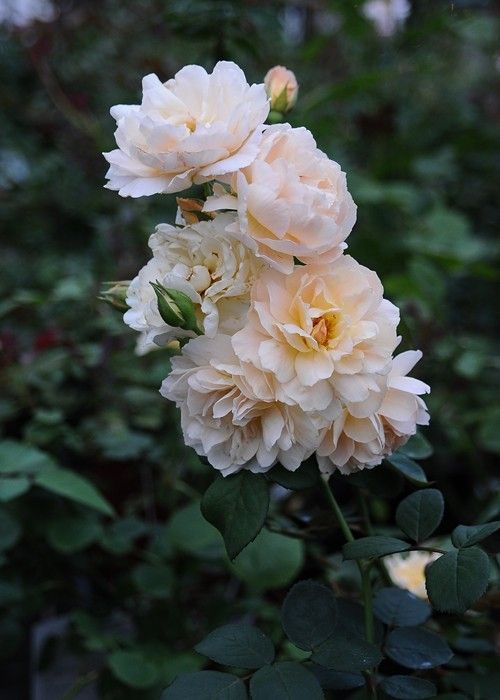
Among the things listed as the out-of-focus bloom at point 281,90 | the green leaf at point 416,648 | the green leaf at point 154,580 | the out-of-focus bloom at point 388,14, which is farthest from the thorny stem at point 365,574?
the out-of-focus bloom at point 388,14

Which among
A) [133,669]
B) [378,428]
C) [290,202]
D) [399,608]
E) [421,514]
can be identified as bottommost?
[133,669]

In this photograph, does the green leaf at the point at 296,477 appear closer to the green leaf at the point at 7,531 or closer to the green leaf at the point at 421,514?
the green leaf at the point at 421,514

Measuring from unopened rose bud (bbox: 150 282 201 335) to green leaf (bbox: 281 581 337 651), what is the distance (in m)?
0.23

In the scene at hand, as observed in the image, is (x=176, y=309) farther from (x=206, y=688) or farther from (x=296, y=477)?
(x=206, y=688)

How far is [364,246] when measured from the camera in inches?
70.5

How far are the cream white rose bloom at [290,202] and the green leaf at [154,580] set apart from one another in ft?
2.08

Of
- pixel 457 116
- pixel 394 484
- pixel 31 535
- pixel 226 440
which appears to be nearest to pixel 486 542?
pixel 394 484

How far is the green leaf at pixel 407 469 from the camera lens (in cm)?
61

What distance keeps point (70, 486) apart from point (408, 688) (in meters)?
0.47

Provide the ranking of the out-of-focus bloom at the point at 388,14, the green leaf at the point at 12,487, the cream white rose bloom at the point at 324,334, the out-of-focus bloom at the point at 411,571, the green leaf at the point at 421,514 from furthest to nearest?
the out-of-focus bloom at the point at 388,14 < the out-of-focus bloom at the point at 411,571 < the green leaf at the point at 12,487 < the green leaf at the point at 421,514 < the cream white rose bloom at the point at 324,334

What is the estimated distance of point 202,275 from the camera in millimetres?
503

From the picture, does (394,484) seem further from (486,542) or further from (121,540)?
(121,540)

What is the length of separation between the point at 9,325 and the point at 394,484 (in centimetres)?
119

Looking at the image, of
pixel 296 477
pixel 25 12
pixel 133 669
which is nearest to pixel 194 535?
pixel 133 669
